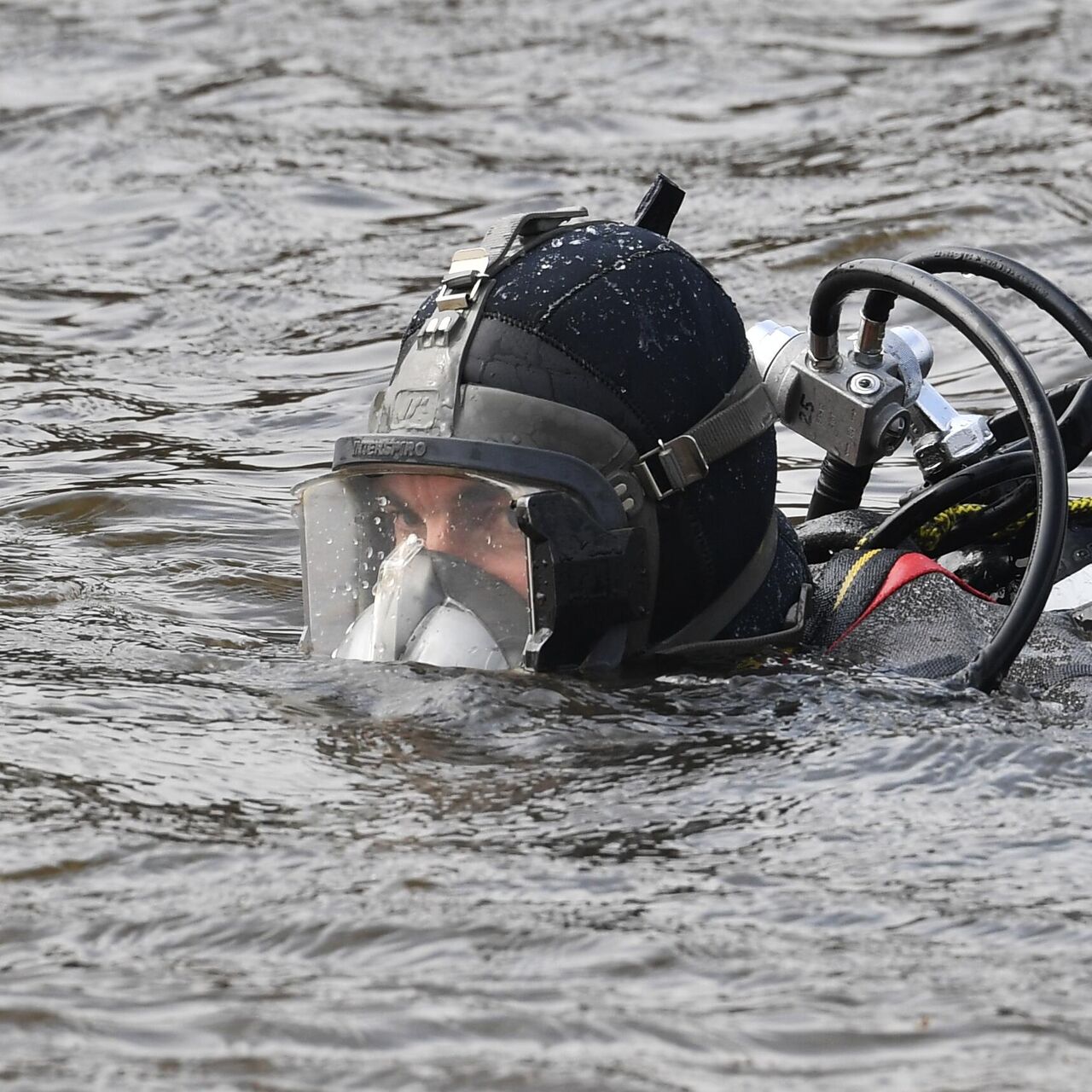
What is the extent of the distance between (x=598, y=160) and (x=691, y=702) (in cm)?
691

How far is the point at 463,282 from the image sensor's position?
3.09 meters

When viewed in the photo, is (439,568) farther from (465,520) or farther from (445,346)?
(445,346)

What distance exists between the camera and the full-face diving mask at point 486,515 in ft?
9.60

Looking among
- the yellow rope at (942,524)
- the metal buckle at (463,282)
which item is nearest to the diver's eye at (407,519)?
the metal buckle at (463,282)

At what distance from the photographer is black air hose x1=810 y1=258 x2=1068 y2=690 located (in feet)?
9.07

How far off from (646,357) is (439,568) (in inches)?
18.0

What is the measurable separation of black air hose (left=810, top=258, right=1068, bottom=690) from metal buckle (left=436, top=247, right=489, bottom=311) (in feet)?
1.97

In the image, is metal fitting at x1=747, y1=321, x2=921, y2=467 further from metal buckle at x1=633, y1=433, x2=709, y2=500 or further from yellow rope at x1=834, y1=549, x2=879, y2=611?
metal buckle at x1=633, y1=433, x2=709, y2=500

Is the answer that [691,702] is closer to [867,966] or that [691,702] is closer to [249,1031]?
[867,966]

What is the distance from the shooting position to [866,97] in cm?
1047

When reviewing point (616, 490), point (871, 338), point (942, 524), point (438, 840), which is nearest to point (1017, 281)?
point (871, 338)

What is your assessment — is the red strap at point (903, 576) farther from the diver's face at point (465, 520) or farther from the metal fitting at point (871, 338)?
the diver's face at point (465, 520)

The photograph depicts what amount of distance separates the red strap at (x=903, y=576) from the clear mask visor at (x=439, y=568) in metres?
0.62

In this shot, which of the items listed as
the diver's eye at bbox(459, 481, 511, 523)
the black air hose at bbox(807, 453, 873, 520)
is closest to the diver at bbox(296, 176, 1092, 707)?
the diver's eye at bbox(459, 481, 511, 523)
